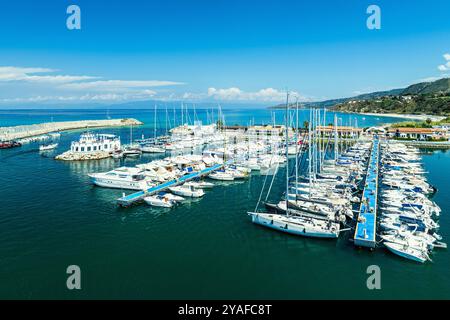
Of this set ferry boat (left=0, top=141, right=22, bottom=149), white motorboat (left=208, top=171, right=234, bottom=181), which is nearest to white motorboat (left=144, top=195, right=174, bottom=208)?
white motorboat (left=208, top=171, right=234, bottom=181)

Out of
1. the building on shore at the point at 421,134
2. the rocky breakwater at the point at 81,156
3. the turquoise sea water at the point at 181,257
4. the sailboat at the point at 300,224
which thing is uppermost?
the building on shore at the point at 421,134

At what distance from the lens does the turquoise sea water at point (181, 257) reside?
2120cm

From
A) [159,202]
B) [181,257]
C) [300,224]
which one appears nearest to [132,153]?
[159,202]

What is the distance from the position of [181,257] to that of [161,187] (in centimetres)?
1888

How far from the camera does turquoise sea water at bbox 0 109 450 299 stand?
69.6 ft

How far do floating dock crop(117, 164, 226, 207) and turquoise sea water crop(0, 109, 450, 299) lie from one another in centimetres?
123

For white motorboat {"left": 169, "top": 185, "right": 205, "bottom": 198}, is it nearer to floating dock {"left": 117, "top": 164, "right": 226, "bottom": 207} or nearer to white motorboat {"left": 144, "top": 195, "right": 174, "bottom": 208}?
floating dock {"left": 117, "top": 164, "right": 226, "bottom": 207}

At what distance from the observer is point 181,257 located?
998 inches

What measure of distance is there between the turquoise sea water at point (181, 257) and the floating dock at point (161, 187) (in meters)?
1.23

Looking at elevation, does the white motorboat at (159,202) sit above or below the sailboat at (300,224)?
above

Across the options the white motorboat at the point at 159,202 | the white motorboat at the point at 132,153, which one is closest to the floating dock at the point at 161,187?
the white motorboat at the point at 159,202

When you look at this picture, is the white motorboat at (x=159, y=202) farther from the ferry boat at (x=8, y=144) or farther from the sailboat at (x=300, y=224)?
the ferry boat at (x=8, y=144)

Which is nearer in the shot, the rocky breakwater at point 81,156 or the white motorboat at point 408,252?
the white motorboat at point 408,252
